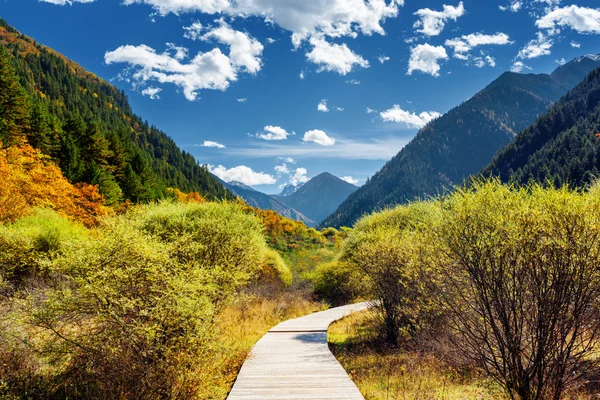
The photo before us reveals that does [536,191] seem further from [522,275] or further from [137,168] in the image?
[137,168]

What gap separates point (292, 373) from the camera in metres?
8.24

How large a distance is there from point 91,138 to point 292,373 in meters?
49.0

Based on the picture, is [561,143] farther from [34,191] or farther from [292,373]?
[34,191]

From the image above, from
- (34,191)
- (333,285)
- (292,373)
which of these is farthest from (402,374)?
(34,191)

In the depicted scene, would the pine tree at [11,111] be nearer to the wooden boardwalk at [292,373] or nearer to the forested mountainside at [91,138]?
the forested mountainside at [91,138]

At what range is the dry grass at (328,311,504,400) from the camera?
24.4ft

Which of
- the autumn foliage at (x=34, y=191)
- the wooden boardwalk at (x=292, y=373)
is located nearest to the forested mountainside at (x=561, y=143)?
the wooden boardwalk at (x=292, y=373)

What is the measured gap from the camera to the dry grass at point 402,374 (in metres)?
7.44

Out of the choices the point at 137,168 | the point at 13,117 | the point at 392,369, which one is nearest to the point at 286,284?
the point at 392,369

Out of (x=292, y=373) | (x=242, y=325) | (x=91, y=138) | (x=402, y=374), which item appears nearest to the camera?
(x=292, y=373)

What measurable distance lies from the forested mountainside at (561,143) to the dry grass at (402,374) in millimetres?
88340

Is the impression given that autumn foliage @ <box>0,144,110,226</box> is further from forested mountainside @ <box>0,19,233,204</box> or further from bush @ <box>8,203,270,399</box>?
bush @ <box>8,203,270,399</box>

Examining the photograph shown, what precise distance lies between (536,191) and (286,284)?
2633 cm

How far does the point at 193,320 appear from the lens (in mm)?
6191
